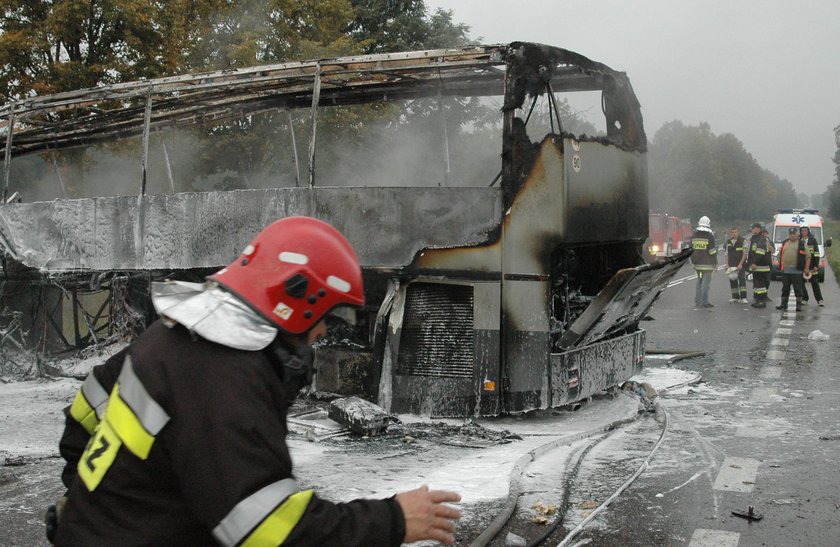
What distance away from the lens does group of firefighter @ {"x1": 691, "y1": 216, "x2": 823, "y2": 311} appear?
702 inches

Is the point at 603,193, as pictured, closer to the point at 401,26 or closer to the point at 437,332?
the point at 437,332

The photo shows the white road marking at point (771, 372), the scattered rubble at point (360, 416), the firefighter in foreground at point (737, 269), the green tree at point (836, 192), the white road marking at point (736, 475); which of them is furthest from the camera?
the green tree at point (836, 192)

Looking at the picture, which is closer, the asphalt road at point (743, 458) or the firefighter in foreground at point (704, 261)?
the asphalt road at point (743, 458)

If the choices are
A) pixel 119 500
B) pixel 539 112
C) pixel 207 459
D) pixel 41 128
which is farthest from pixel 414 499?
pixel 41 128

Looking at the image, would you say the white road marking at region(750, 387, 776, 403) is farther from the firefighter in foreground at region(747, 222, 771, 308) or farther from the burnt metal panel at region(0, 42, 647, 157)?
the firefighter in foreground at region(747, 222, 771, 308)

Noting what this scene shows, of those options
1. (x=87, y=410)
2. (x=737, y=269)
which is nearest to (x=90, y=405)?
(x=87, y=410)

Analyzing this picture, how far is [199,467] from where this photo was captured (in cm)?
187

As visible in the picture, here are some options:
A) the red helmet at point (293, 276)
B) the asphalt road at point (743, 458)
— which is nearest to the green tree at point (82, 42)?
the asphalt road at point (743, 458)

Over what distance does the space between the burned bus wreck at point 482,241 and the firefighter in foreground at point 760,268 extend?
1069cm

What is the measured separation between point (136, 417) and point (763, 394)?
8.08m

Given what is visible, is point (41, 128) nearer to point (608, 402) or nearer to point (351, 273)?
point (608, 402)

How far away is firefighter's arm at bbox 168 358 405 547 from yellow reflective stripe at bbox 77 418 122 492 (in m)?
0.16

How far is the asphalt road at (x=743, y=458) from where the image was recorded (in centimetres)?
486

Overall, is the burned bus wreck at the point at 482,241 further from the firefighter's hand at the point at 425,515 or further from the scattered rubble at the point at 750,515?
the firefighter's hand at the point at 425,515
